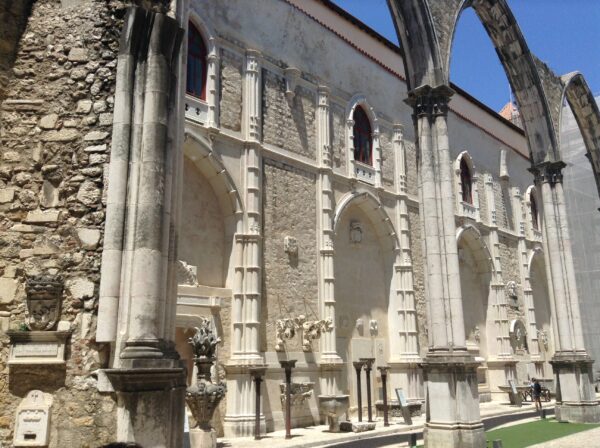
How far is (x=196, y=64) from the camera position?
13430 mm

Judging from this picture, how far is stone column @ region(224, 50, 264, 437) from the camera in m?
12.3

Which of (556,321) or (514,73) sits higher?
(514,73)

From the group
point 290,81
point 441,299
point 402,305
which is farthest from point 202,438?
point 402,305

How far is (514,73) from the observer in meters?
15.7

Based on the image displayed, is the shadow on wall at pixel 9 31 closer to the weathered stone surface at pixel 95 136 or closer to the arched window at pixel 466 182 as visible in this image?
the weathered stone surface at pixel 95 136

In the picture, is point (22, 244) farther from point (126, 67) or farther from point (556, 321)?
point (556, 321)

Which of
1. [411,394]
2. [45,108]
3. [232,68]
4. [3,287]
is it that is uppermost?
[232,68]

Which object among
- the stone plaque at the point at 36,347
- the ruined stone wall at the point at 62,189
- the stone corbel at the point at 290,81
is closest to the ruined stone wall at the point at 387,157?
the stone corbel at the point at 290,81

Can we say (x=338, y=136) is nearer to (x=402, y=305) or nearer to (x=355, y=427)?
(x=402, y=305)

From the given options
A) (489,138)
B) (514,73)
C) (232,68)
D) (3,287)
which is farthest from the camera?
(489,138)

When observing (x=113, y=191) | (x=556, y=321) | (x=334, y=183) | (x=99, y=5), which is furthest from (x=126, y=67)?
(x=556, y=321)

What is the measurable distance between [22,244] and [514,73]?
14213mm

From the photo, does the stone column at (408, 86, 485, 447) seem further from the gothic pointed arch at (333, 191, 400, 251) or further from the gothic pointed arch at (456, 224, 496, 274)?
the gothic pointed arch at (456, 224, 496, 274)

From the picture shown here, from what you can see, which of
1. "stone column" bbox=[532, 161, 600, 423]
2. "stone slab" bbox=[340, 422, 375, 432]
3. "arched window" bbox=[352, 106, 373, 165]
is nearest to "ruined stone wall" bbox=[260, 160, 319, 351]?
"stone slab" bbox=[340, 422, 375, 432]
